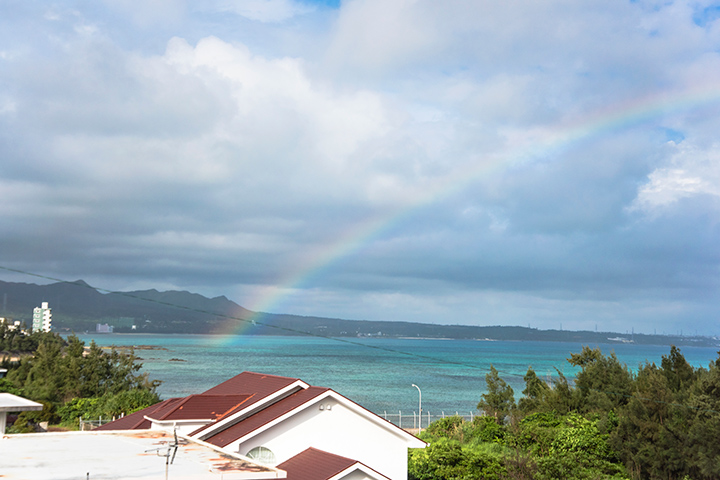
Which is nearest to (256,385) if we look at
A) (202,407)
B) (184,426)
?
(202,407)

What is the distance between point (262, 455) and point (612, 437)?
18.1 m

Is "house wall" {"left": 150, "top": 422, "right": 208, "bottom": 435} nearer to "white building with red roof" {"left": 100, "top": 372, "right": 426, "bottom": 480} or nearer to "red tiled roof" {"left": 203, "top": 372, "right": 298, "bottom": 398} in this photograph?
"white building with red roof" {"left": 100, "top": 372, "right": 426, "bottom": 480}

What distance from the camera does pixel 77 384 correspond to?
5431cm

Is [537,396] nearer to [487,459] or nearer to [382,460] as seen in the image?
[487,459]

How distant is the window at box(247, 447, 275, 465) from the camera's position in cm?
1977

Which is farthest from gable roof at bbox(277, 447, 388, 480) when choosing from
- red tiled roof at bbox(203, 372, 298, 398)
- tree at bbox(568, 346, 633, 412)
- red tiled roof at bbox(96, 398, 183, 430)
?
tree at bbox(568, 346, 633, 412)

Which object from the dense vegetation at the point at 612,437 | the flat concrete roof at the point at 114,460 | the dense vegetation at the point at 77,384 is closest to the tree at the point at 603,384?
the dense vegetation at the point at 612,437

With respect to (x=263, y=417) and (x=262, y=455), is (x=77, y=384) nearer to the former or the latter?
(x=263, y=417)

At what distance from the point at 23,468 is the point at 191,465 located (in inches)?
130

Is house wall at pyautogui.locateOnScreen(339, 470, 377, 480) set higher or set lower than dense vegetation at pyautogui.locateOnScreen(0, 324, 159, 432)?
higher

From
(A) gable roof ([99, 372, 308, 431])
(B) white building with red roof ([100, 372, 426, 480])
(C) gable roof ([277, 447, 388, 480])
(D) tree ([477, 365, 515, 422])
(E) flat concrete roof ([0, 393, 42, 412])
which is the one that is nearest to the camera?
(E) flat concrete roof ([0, 393, 42, 412])

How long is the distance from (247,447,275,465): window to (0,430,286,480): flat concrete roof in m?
2.97

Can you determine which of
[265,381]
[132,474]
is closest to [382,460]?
[265,381]

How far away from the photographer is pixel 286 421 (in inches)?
803
